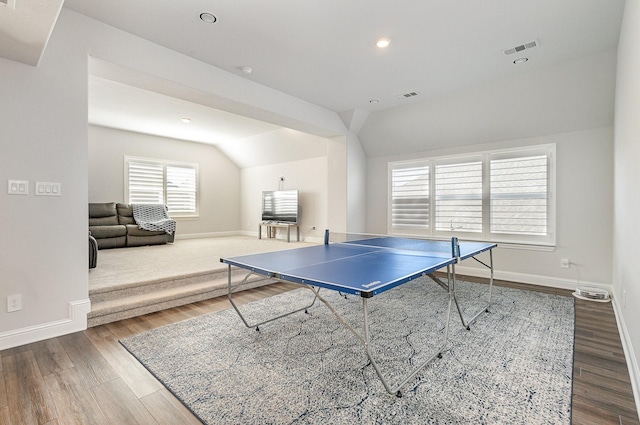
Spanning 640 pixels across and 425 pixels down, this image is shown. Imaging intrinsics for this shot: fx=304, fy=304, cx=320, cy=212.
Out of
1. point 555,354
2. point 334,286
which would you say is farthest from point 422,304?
point 334,286

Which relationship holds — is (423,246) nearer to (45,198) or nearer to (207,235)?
(45,198)

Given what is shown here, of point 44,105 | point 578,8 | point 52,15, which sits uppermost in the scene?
point 578,8

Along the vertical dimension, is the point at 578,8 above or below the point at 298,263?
above

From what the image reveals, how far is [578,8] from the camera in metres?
2.43

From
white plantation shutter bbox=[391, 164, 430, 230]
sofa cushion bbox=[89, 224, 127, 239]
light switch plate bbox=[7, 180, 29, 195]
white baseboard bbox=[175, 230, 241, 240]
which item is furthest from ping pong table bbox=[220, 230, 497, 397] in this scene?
white baseboard bbox=[175, 230, 241, 240]

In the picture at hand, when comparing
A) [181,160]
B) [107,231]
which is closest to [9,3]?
[107,231]

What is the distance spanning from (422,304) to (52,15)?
12.8 feet

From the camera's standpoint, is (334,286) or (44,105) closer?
(334,286)

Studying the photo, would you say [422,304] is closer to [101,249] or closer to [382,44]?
[382,44]

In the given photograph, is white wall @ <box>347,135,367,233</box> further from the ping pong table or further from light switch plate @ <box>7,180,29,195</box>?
light switch plate @ <box>7,180,29,195</box>

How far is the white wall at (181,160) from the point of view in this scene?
6656 millimetres

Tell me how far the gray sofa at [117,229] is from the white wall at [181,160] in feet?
1.67

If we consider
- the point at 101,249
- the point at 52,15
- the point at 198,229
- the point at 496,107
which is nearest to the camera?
the point at 52,15

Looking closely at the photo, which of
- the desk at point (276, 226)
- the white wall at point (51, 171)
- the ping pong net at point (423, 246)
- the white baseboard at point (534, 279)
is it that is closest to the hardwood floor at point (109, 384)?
the white wall at point (51, 171)
